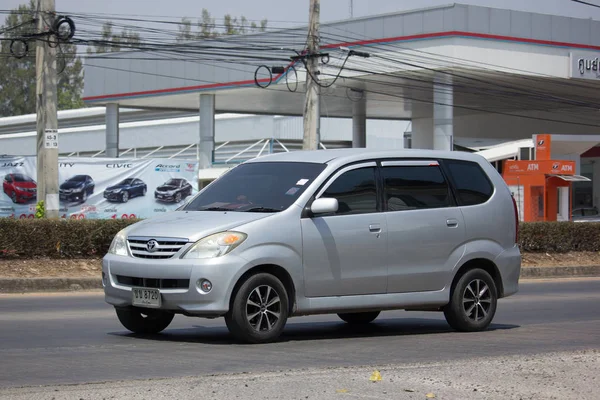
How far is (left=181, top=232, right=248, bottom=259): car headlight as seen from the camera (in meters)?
9.06

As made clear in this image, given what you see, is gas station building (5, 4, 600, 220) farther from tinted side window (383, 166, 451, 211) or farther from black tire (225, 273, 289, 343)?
black tire (225, 273, 289, 343)

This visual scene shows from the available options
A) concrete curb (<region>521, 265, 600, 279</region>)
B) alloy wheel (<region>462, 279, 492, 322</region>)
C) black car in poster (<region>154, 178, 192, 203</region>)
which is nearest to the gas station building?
black car in poster (<region>154, 178, 192, 203</region>)

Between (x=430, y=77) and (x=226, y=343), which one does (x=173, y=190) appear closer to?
(x=430, y=77)

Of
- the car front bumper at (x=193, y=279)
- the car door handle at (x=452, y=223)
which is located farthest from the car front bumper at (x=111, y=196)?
the car front bumper at (x=193, y=279)

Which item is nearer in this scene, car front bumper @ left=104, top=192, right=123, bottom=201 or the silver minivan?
the silver minivan

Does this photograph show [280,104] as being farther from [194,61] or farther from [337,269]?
[337,269]

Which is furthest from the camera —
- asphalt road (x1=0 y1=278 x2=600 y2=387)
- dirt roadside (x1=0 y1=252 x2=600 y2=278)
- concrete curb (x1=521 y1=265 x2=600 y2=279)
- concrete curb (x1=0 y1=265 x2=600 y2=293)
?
concrete curb (x1=521 y1=265 x2=600 y2=279)

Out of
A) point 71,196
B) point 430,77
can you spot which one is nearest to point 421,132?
point 430,77

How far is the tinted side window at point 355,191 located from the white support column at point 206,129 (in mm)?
36503

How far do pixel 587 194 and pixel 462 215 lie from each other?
49.7 m

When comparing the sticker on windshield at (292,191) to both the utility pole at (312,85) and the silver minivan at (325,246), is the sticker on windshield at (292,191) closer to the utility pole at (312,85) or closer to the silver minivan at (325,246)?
the silver minivan at (325,246)

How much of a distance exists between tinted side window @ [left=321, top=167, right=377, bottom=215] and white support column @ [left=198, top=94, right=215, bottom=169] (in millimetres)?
36503

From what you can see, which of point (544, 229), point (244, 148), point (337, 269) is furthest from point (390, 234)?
point (244, 148)

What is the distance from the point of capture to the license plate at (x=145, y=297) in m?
9.18
